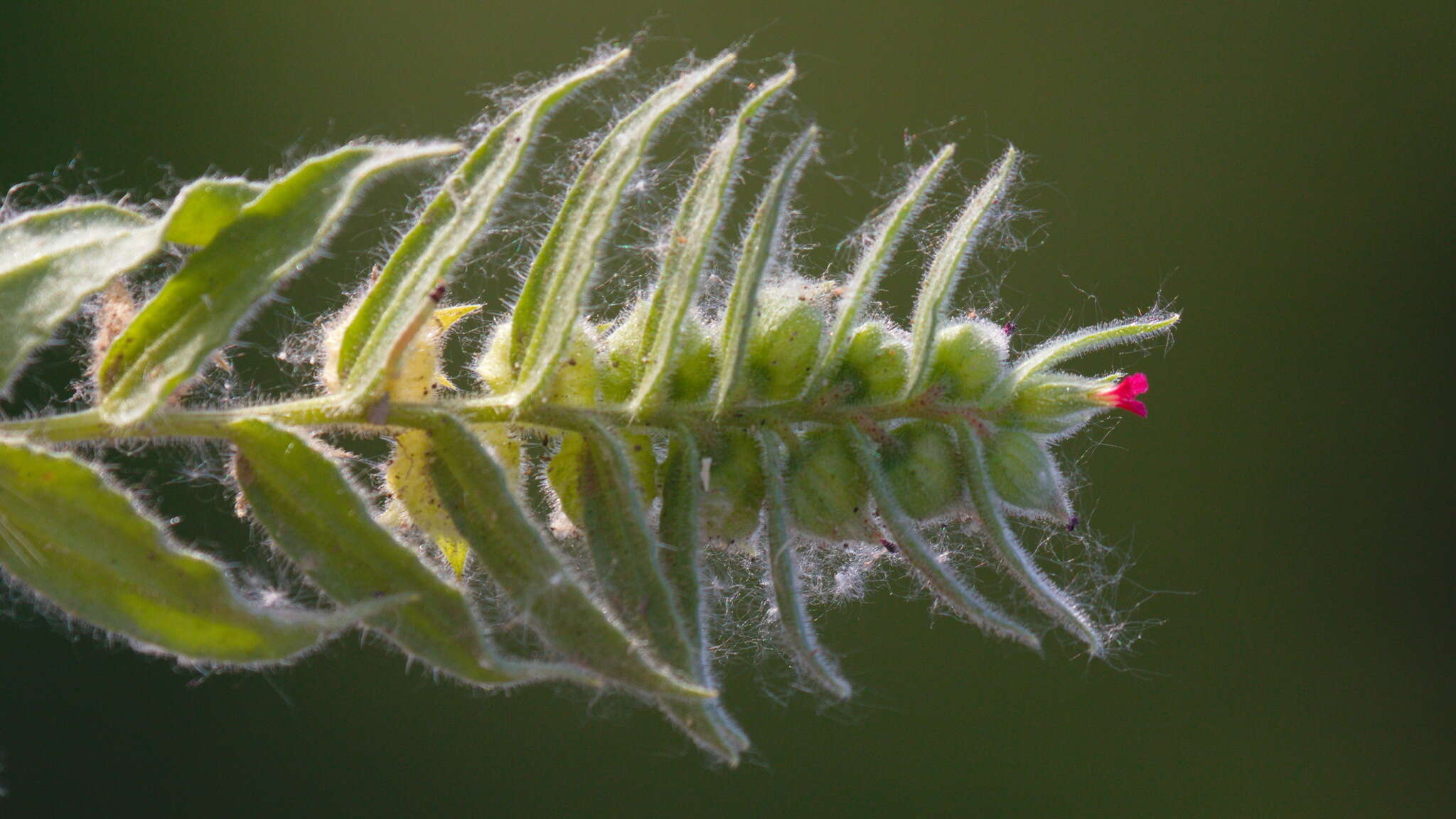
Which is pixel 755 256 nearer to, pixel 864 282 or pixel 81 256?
pixel 864 282

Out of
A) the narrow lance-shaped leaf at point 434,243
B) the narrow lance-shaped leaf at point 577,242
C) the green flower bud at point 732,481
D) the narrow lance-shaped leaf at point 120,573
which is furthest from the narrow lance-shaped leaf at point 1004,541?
the narrow lance-shaped leaf at point 120,573

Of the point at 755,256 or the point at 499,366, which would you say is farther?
the point at 499,366

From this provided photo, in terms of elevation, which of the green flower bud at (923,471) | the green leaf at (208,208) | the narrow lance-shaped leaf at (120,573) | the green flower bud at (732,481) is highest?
the green leaf at (208,208)

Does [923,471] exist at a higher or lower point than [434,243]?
lower

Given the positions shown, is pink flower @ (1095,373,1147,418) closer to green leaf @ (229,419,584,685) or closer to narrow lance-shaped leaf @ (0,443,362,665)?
green leaf @ (229,419,584,685)

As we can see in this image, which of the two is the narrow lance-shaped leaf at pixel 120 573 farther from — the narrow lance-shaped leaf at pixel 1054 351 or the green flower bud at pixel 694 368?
the narrow lance-shaped leaf at pixel 1054 351

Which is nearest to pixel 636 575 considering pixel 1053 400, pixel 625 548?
pixel 625 548
